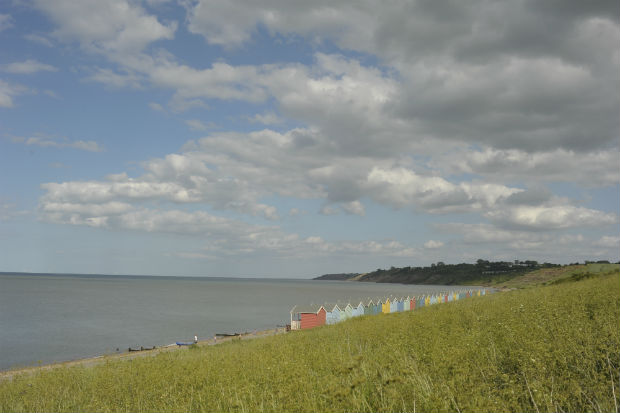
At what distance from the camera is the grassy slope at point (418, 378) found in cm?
519

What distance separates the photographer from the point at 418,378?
18.3 ft

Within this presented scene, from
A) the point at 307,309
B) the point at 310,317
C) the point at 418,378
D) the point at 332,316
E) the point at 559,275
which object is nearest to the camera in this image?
the point at 418,378

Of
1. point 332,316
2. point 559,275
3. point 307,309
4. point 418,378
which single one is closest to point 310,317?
point 307,309

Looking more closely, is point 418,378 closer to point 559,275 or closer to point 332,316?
point 332,316

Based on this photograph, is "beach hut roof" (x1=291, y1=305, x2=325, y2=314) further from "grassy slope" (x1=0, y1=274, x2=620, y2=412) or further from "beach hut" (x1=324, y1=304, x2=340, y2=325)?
"grassy slope" (x1=0, y1=274, x2=620, y2=412)

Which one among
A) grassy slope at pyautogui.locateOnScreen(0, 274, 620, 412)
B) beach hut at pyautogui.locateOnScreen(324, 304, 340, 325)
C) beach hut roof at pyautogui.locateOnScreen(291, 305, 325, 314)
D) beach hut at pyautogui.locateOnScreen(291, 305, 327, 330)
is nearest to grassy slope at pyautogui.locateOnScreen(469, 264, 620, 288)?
beach hut at pyautogui.locateOnScreen(324, 304, 340, 325)

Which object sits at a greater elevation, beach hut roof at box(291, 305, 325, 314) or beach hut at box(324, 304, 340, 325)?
beach hut roof at box(291, 305, 325, 314)

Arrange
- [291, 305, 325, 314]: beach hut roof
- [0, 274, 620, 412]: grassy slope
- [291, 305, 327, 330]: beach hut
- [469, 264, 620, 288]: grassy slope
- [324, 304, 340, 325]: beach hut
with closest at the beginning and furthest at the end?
[0, 274, 620, 412]: grassy slope, [324, 304, 340, 325]: beach hut, [291, 305, 327, 330]: beach hut, [291, 305, 325, 314]: beach hut roof, [469, 264, 620, 288]: grassy slope

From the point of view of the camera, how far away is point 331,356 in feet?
33.4

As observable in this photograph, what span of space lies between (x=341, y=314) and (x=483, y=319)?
83.6 feet

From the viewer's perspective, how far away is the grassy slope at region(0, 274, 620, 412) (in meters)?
5.19

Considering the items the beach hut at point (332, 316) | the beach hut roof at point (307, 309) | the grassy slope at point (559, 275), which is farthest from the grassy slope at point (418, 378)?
the grassy slope at point (559, 275)

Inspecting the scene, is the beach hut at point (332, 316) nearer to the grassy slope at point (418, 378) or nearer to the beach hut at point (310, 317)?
the beach hut at point (310, 317)

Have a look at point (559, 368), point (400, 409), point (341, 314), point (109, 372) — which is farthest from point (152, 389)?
point (341, 314)
